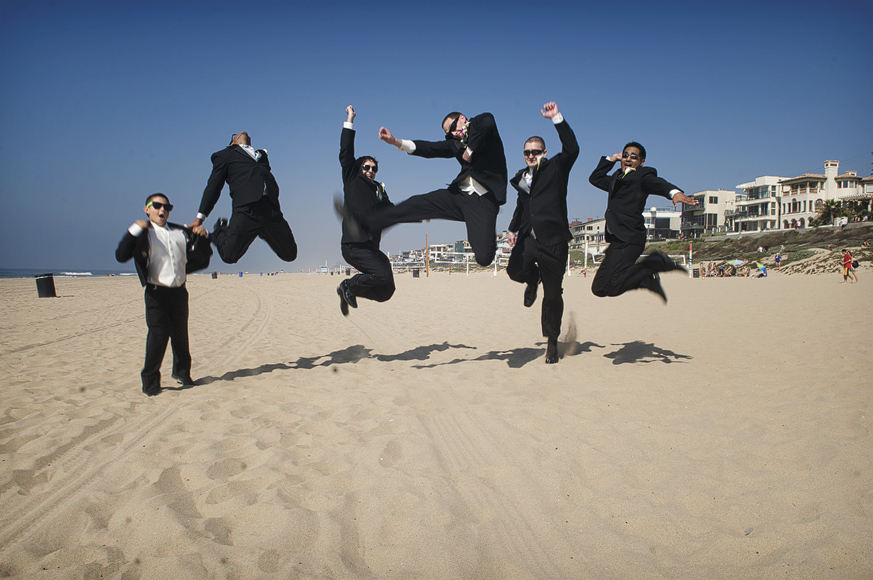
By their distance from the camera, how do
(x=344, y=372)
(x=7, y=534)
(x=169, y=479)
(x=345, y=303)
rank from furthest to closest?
(x=345, y=303) → (x=344, y=372) → (x=169, y=479) → (x=7, y=534)

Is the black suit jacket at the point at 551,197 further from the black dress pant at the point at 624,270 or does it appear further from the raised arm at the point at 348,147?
the raised arm at the point at 348,147

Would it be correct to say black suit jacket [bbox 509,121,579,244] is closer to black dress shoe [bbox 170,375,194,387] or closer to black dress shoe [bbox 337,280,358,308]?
black dress shoe [bbox 337,280,358,308]

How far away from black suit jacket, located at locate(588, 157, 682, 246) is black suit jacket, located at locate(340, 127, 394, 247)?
2.64 m

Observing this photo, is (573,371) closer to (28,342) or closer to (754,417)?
(754,417)

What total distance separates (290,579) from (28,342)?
872 cm

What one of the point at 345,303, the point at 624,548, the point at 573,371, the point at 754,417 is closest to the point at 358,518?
the point at 624,548

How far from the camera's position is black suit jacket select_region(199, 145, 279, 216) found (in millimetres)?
5141

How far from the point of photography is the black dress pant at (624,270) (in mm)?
5168

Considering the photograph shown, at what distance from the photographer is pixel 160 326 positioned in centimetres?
468

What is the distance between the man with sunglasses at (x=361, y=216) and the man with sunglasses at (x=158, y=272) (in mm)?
1657

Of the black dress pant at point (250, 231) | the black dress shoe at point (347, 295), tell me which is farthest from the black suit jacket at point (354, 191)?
the black dress pant at point (250, 231)

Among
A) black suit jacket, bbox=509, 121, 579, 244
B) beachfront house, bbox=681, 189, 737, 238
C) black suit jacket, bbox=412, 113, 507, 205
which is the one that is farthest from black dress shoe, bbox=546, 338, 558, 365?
beachfront house, bbox=681, 189, 737, 238

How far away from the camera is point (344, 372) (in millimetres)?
5473

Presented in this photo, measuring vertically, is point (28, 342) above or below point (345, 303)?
below
